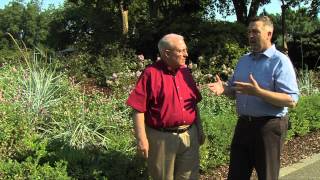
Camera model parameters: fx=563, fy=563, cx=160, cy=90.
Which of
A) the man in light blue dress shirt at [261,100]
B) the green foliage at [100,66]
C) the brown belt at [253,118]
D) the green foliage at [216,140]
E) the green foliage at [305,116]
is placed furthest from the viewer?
the green foliage at [100,66]

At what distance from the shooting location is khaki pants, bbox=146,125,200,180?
4539 mm

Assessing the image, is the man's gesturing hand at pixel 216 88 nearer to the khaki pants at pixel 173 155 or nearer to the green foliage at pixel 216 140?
the khaki pants at pixel 173 155

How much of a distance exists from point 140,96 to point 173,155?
1.91 ft

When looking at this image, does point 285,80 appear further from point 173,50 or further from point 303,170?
point 303,170

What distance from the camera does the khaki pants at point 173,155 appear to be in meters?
4.54

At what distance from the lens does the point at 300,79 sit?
1220cm

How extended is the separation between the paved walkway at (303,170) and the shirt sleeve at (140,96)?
299 centimetres

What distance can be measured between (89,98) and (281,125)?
405cm

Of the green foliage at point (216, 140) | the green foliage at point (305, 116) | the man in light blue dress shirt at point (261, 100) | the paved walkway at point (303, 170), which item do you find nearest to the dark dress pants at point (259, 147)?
the man in light blue dress shirt at point (261, 100)

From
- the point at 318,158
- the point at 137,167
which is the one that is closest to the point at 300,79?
the point at 318,158

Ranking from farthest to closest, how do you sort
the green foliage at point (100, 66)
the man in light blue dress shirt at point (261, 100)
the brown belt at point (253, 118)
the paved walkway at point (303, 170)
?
1. the green foliage at point (100, 66)
2. the paved walkway at point (303, 170)
3. the brown belt at point (253, 118)
4. the man in light blue dress shirt at point (261, 100)

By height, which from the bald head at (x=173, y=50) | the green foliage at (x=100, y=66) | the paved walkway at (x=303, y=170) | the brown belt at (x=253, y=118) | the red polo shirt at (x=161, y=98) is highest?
the bald head at (x=173, y=50)

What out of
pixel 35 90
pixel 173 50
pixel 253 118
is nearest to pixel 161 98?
pixel 173 50

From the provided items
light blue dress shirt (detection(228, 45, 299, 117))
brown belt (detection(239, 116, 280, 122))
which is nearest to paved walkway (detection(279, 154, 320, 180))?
brown belt (detection(239, 116, 280, 122))
